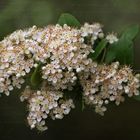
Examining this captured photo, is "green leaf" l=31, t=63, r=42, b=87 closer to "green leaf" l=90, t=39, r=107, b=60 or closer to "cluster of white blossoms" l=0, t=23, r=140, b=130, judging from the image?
"cluster of white blossoms" l=0, t=23, r=140, b=130

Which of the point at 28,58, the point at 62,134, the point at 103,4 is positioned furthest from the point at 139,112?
the point at 28,58

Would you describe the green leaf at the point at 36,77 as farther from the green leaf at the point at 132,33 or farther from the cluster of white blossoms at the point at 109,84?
the green leaf at the point at 132,33

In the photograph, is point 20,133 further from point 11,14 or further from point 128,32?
point 128,32

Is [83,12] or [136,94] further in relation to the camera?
[83,12]

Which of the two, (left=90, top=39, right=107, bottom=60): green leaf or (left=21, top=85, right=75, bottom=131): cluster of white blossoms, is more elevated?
(left=90, top=39, right=107, bottom=60): green leaf

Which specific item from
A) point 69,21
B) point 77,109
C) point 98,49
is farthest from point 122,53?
point 77,109

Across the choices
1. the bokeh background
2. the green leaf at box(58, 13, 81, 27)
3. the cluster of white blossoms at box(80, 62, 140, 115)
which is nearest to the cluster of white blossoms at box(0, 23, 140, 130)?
the cluster of white blossoms at box(80, 62, 140, 115)
